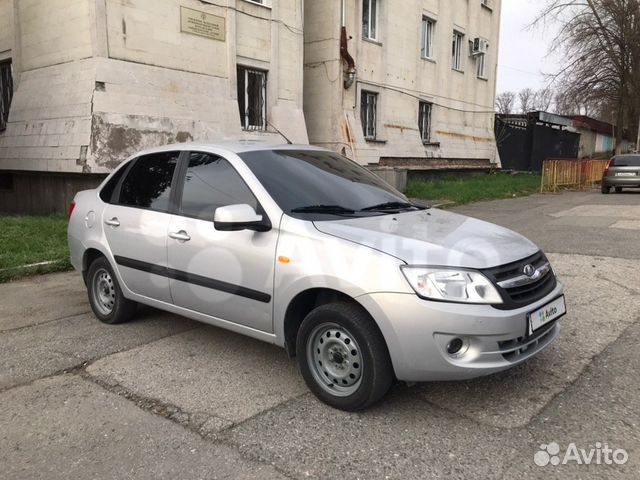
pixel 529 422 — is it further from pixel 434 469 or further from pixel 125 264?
pixel 125 264

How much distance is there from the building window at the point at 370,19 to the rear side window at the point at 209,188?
45.2 feet

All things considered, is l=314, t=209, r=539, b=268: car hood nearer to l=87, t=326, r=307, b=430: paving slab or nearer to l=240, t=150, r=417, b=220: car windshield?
l=240, t=150, r=417, b=220: car windshield

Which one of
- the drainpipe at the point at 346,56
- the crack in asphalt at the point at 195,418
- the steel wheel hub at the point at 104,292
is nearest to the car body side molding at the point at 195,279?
the steel wheel hub at the point at 104,292

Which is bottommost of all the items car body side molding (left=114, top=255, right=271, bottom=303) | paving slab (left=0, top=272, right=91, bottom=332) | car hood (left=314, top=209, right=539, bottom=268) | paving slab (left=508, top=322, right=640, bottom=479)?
paving slab (left=0, top=272, right=91, bottom=332)

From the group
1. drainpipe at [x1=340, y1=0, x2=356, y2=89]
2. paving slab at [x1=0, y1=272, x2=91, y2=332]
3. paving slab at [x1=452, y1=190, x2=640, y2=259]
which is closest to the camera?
paving slab at [x1=0, y1=272, x2=91, y2=332]

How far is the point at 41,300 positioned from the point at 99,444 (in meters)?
3.40

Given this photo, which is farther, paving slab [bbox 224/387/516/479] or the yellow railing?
the yellow railing

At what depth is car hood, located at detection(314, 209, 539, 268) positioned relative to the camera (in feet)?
10.1

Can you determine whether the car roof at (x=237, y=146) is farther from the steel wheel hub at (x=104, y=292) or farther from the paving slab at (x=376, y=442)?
the paving slab at (x=376, y=442)

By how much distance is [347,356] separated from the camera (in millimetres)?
3203

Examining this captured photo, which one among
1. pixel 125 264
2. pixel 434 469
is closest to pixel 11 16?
pixel 125 264

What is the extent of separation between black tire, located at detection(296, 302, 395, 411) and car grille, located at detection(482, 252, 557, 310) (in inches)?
28.3

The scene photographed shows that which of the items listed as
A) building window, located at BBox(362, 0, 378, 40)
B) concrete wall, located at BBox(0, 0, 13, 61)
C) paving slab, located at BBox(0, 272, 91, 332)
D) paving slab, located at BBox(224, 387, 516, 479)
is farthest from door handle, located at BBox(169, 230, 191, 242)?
building window, located at BBox(362, 0, 378, 40)

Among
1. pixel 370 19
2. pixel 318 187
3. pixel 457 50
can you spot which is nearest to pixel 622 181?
pixel 457 50
